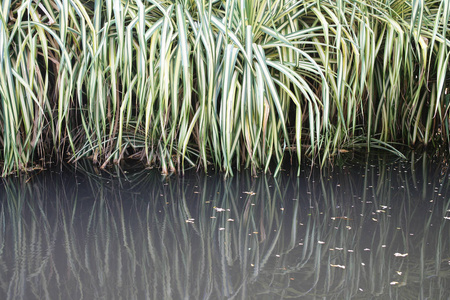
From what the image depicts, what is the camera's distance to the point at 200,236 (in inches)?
56.2

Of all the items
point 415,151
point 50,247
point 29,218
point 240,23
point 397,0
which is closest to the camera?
point 50,247

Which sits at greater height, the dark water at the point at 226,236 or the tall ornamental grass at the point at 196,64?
the tall ornamental grass at the point at 196,64

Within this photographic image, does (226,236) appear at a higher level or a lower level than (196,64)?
lower

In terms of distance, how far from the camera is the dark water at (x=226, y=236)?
44.7 inches

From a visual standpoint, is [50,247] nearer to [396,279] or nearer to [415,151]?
[396,279]

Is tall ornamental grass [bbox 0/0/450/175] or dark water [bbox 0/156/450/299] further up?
tall ornamental grass [bbox 0/0/450/175]

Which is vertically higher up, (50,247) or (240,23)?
(240,23)

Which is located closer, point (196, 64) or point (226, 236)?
point (226, 236)

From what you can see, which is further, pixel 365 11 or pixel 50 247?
pixel 365 11

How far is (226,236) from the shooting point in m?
1.43

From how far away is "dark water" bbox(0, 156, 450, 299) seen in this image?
1136mm

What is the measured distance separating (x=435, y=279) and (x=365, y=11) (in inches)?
50.9

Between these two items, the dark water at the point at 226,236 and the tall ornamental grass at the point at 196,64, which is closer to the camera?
the dark water at the point at 226,236

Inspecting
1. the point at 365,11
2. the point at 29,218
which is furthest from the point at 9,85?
the point at 365,11
